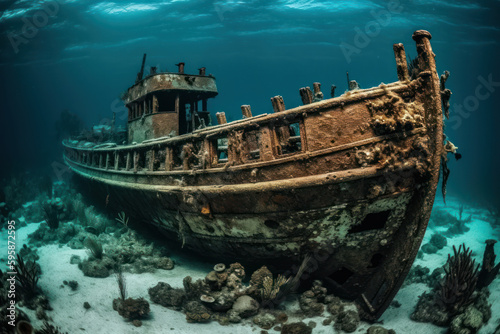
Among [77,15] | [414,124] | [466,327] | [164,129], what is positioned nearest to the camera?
[414,124]

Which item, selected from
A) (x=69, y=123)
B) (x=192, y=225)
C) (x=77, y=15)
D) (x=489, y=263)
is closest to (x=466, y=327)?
(x=489, y=263)

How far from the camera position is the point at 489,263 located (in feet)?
19.0

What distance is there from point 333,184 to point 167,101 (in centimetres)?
764

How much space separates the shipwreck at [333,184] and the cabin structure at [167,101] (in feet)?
8.67

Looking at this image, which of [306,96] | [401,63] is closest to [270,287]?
[306,96]

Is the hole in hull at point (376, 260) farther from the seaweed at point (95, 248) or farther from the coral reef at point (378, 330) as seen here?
the seaweed at point (95, 248)

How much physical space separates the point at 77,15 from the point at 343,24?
3393 centimetres

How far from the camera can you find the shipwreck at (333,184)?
3656mm

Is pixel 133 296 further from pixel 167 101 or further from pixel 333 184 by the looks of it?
pixel 167 101

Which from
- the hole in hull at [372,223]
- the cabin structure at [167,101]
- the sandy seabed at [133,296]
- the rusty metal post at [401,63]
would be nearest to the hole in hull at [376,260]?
the hole in hull at [372,223]

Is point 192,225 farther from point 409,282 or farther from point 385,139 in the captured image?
point 409,282

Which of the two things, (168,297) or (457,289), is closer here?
(457,289)

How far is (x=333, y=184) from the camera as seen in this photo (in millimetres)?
3799

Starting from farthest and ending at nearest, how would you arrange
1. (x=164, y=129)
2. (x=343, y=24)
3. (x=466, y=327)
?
(x=343, y=24) < (x=164, y=129) < (x=466, y=327)
